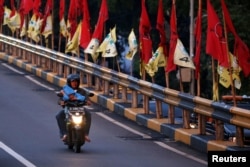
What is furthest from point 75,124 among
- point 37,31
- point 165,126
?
point 37,31

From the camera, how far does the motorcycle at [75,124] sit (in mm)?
18391

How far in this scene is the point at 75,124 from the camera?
18469mm

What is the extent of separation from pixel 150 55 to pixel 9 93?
570cm

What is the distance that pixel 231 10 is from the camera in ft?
102

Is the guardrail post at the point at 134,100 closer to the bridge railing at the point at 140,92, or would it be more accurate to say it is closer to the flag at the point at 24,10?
the bridge railing at the point at 140,92

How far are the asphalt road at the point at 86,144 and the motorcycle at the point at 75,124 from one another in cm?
18

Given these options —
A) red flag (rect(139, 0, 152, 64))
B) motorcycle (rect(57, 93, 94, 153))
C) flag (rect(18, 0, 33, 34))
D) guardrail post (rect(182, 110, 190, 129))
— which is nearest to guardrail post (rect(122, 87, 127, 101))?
red flag (rect(139, 0, 152, 64))

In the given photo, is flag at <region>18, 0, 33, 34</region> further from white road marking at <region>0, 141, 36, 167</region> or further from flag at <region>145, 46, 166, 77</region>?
white road marking at <region>0, 141, 36, 167</region>

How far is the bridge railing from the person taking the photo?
711 inches

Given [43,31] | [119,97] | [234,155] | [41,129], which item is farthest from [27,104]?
[234,155]

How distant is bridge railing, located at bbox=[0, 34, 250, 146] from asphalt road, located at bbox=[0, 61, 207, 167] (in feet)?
1.92

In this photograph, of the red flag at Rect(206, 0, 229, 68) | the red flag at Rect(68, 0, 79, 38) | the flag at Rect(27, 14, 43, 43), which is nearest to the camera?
the red flag at Rect(206, 0, 229, 68)

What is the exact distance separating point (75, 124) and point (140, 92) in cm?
554

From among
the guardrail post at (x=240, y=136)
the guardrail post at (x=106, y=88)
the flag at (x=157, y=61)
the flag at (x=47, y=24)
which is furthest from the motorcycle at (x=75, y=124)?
the flag at (x=47, y=24)
